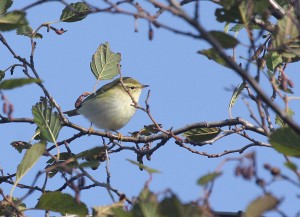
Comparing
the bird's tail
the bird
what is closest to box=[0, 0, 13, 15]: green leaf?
the bird

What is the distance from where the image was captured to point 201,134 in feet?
14.8

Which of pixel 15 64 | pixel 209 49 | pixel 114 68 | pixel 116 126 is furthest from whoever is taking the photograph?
pixel 116 126

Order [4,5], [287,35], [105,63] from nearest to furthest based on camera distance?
[287,35], [4,5], [105,63]

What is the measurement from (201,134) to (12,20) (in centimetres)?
187

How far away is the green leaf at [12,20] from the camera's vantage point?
3.00 meters

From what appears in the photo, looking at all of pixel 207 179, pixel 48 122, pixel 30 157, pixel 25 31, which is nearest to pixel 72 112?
pixel 25 31

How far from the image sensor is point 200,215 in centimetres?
207

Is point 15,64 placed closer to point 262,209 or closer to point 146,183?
point 146,183

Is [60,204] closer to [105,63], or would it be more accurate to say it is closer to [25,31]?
[25,31]

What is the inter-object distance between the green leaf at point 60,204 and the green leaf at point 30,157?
17 centimetres

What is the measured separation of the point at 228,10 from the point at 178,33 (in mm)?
750

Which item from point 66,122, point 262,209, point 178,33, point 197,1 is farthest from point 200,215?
point 66,122

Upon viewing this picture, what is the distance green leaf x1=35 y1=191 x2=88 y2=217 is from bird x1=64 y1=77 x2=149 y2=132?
475cm

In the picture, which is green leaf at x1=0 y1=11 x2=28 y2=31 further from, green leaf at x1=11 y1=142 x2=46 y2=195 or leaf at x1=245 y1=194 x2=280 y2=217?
leaf at x1=245 y1=194 x2=280 y2=217
